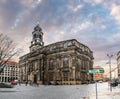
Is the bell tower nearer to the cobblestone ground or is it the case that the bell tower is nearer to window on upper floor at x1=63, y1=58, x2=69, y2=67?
window on upper floor at x1=63, y1=58, x2=69, y2=67

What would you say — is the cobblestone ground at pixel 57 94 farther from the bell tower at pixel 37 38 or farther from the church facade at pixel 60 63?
the bell tower at pixel 37 38

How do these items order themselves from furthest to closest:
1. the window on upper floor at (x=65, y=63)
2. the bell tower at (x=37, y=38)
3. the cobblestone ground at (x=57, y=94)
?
the bell tower at (x=37, y=38)
the window on upper floor at (x=65, y=63)
the cobblestone ground at (x=57, y=94)

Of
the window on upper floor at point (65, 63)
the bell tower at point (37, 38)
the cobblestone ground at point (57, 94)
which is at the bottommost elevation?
the cobblestone ground at point (57, 94)

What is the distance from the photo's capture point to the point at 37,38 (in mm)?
143375

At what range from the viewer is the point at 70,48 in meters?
113

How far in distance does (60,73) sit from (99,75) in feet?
326

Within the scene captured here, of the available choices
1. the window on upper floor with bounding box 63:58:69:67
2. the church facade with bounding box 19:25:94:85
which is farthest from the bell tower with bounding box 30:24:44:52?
the window on upper floor with bounding box 63:58:69:67

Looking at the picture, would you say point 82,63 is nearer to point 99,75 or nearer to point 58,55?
point 58,55

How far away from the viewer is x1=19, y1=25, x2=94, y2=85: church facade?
112075 mm

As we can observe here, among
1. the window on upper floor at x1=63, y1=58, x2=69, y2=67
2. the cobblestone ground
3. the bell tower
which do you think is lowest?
the cobblestone ground

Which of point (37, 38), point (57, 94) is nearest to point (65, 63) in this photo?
point (37, 38)

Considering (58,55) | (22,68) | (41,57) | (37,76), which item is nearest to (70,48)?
(58,55)

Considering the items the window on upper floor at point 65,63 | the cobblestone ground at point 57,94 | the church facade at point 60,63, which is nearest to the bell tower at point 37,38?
the church facade at point 60,63

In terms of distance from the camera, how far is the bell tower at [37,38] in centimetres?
14300
